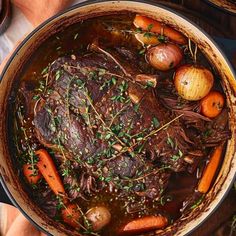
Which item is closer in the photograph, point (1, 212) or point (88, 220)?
point (88, 220)

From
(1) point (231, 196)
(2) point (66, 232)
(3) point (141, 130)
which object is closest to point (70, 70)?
(3) point (141, 130)

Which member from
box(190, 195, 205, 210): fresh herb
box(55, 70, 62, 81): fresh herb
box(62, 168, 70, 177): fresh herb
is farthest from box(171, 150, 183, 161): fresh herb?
box(55, 70, 62, 81): fresh herb

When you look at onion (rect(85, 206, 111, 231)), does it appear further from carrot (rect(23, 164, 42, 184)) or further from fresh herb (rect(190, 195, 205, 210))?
fresh herb (rect(190, 195, 205, 210))

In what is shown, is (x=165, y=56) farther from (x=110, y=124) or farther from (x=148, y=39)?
(x=110, y=124)

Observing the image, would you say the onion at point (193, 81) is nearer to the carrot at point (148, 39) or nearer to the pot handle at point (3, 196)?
the carrot at point (148, 39)

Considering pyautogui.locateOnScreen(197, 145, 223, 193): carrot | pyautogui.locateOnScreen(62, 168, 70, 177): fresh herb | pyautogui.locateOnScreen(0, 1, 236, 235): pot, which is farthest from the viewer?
pyautogui.locateOnScreen(197, 145, 223, 193): carrot

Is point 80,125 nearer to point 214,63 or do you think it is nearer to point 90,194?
point 90,194
